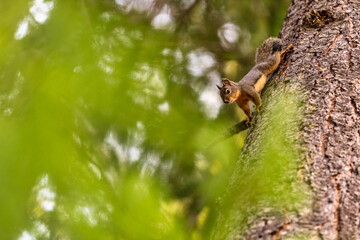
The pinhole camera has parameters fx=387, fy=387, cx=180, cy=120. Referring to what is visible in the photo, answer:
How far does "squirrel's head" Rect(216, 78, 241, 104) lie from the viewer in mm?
2402

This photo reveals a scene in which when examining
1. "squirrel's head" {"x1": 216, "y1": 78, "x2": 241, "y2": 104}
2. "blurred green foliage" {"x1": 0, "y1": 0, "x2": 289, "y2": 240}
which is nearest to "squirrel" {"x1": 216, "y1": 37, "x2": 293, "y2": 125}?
"squirrel's head" {"x1": 216, "y1": 78, "x2": 241, "y2": 104}

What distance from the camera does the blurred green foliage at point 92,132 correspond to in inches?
29.0

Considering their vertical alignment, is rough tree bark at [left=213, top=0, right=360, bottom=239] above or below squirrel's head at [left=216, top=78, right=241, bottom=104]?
below

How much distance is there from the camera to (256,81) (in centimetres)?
235

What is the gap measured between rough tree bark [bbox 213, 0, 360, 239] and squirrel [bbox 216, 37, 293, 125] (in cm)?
10

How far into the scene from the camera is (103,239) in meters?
0.72

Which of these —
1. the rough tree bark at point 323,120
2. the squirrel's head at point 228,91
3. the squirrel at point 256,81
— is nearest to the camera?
the rough tree bark at point 323,120

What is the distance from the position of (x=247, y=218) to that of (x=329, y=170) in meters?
0.36

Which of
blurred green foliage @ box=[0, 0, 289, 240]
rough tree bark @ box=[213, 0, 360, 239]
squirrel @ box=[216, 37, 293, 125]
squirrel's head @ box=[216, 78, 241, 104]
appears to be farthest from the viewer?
squirrel's head @ box=[216, 78, 241, 104]

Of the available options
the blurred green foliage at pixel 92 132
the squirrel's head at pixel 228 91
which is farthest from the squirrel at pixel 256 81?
the blurred green foliage at pixel 92 132

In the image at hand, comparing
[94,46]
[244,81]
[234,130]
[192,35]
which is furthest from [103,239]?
[192,35]

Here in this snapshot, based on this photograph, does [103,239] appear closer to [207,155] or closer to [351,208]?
[207,155]

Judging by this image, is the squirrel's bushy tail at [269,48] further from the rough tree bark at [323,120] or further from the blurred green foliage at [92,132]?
the blurred green foliage at [92,132]

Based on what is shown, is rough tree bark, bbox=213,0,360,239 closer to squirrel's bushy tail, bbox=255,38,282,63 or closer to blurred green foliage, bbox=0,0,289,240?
squirrel's bushy tail, bbox=255,38,282,63
